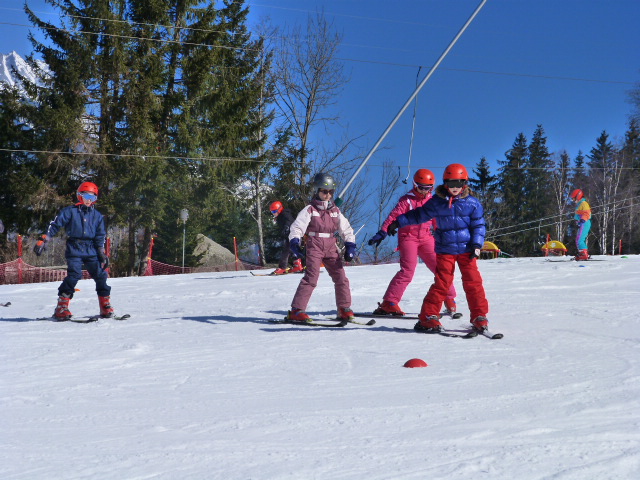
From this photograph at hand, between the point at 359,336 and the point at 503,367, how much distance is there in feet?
5.47

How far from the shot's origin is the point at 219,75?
90.2 ft

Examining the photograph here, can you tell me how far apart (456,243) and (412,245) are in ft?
3.79

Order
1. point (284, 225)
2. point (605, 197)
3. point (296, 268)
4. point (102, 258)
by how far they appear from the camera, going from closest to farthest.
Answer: point (102, 258), point (284, 225), point (296, 268), point (605, 197)

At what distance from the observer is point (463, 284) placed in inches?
219

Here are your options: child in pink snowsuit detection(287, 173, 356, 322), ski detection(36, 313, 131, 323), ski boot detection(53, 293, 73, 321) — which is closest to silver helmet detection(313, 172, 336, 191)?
child in pink snowsuit detection(287, 173, 356, 322)

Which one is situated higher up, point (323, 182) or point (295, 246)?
point (323, 182)

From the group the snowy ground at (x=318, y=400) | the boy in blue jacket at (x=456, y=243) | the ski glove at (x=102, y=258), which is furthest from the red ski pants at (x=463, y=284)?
the ski glove at (x=102, y=258)

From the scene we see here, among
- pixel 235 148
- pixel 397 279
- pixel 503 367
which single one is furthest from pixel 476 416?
pixel 235 148

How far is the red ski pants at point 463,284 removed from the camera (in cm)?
557

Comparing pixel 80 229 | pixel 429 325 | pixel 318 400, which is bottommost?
pixel 318 400

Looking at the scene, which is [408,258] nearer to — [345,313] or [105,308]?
[345,313]

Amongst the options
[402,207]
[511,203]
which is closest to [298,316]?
[402,207]

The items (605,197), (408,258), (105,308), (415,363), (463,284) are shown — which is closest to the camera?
(415,363)

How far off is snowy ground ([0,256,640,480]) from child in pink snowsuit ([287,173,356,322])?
0.39 m
